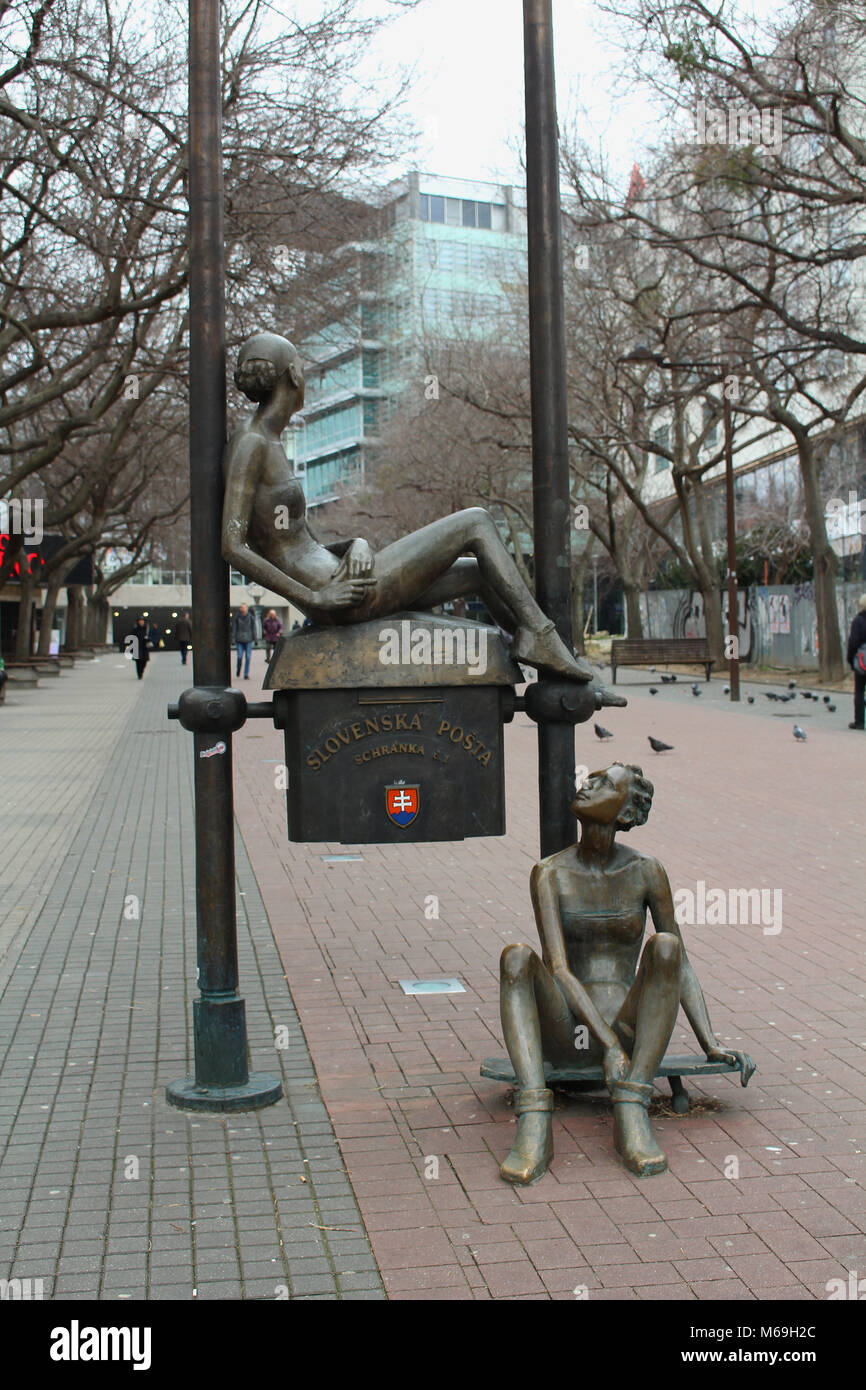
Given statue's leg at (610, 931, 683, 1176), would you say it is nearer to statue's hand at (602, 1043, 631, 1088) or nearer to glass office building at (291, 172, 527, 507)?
statue's hand at (602, 1043, 631, 1088)

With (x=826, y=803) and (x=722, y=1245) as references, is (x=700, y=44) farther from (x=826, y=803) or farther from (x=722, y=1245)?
(x=722, y=1245)

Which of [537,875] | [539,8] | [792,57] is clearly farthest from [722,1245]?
[792,57]

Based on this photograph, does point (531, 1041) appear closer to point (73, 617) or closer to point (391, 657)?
point (391, 657)

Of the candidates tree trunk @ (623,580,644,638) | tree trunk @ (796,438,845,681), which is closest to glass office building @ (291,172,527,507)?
tree trunk @ (796,438,845,681)

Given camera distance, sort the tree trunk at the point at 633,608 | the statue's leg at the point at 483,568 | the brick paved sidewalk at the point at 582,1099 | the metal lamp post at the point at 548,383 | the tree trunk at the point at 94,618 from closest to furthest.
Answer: the brick paved sidewalk at the point at 582,1099
the statue's leg at the point at 483,568
the metal lamp post at the point at 548,383
the tree trunk at the point at 633,608
the tree trunk at the point at 94,618

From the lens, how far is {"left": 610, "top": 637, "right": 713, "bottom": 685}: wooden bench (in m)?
36.4

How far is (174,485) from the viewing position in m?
50.3

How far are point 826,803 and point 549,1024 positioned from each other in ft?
28.7

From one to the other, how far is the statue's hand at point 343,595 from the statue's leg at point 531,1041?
1339 millimetres

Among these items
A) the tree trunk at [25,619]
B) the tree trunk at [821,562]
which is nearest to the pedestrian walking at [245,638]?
the tree trunk at [25,619]

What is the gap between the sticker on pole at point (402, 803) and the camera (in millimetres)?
5141

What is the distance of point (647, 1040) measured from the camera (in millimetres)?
4641

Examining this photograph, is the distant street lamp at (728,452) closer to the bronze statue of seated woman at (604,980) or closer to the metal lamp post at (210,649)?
the metal lamp post at (210,649)
